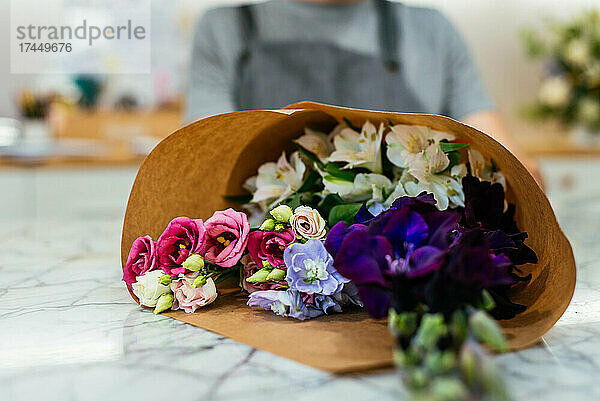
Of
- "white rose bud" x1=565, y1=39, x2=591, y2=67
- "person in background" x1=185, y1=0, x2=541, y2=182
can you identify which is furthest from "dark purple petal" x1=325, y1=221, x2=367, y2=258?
"white rose bud" x1=565, y1=39, x2=591, y2=67

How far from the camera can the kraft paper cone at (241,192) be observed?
411mm

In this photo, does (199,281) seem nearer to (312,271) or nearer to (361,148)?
(312,271)

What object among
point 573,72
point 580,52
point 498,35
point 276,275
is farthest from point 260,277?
point 498,35

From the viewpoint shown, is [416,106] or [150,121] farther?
[150,121]

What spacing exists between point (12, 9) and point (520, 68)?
2.67m

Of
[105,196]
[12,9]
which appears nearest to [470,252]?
[105,196]

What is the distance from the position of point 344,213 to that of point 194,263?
136 mm

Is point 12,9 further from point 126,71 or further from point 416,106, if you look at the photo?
point 416,106

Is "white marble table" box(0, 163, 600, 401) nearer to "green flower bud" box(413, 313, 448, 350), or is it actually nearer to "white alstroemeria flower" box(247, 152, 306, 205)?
"green flower bud" box(413, 313, 448, 350)

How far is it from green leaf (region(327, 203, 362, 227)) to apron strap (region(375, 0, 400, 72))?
92 cm

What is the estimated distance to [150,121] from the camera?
2.98 metres

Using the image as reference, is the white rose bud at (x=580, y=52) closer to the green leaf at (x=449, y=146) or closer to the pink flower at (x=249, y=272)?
the green leaf at (x=449, y=146)

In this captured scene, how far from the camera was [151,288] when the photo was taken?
19.6 inches

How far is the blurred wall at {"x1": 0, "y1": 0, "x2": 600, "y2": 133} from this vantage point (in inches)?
119
